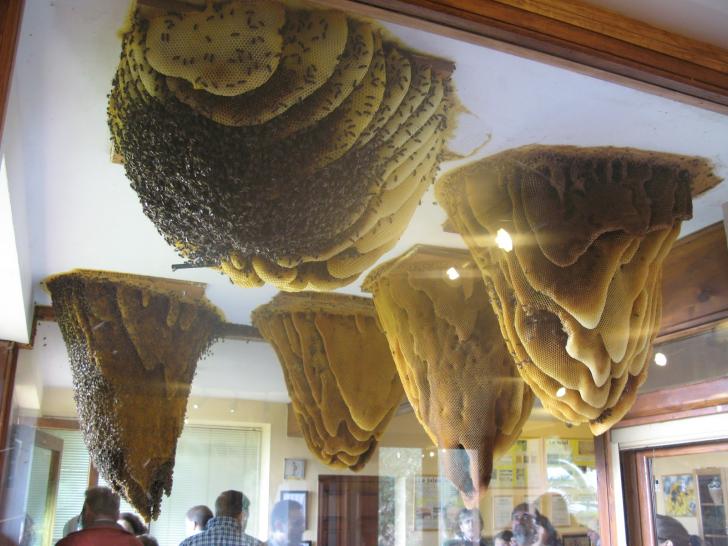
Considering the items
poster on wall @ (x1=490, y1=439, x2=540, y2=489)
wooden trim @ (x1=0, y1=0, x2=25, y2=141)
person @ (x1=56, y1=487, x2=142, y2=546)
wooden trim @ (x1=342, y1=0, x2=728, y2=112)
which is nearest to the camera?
wooden trim @ (x1=0, y1=0, x2=25, y2=141)

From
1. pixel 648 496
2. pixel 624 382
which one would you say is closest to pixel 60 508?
pixel 624 382

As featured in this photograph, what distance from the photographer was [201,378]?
0.89m

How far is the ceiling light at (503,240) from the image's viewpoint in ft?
3.51

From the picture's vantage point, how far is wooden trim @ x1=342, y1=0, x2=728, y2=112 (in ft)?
2.09

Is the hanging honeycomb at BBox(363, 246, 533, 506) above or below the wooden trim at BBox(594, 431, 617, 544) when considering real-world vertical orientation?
above

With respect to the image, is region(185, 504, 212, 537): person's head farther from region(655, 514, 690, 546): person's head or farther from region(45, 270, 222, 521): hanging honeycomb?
region(655, 514, 690, 546): person's head

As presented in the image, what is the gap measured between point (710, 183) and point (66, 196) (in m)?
0.98

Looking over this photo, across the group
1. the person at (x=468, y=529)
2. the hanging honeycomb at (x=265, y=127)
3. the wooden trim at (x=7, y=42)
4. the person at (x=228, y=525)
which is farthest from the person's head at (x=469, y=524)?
the wooden trim at (x=7, y=42)

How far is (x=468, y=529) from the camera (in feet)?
3.47

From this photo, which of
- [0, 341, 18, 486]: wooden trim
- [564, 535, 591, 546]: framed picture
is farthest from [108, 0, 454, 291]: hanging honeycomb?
[564, 535, 591, 546]: framed picture

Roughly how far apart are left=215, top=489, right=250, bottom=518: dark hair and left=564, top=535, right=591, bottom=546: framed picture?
667 mm

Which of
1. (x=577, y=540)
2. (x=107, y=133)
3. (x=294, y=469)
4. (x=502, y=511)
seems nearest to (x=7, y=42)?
(x=107, y=133)

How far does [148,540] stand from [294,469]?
0.21 metres

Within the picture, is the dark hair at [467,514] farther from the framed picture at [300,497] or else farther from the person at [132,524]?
the person at [132,524]
